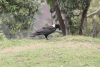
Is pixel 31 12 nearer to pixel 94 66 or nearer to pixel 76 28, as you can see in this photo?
pixel 76 28

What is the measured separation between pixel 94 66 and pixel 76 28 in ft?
22.5

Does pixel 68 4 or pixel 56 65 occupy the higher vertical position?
pixel 68 4

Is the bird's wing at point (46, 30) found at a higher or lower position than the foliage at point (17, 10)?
lower

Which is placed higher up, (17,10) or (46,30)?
(17,10)

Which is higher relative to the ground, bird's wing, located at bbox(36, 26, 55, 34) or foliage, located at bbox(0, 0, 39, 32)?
foliage, located at bbox(0, 0, 39, 32)

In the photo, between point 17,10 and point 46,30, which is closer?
point 46,30

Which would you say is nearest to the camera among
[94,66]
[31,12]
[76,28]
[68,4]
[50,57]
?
[94,66]

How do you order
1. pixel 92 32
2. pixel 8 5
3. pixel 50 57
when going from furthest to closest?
pixel 92 32 → pixel 8 5 → pixel 50 57

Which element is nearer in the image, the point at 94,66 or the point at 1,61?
the point at 94,66

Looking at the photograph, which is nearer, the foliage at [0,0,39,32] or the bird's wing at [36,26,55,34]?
the bird's wing at [36,26,55,34]

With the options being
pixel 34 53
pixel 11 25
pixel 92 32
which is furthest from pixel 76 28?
pixel 92 32

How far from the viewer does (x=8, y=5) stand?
875cm

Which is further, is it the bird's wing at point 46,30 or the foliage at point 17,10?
the foliage at point 17,10

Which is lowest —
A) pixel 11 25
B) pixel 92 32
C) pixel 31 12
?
pixel 92 32
